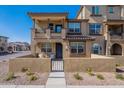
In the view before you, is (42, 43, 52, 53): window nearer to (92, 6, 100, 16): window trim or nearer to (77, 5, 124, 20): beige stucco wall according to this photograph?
(77, 5, 124, 20): beige stucco wall

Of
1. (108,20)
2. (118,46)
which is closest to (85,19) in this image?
(108,20)

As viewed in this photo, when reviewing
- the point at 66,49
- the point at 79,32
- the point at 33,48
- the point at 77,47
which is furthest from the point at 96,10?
the point at 33,48

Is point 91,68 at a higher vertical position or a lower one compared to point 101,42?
lower

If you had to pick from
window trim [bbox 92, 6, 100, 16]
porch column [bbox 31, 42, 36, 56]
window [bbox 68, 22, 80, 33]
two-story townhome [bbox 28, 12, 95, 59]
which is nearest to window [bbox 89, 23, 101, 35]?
two-story townhome [bbox 28, 12, 95, 59]

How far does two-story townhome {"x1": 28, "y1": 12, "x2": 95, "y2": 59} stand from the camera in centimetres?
1964

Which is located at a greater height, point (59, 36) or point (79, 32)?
point (79, 32)

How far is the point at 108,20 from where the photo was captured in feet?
70.4

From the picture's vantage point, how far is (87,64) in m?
12.1

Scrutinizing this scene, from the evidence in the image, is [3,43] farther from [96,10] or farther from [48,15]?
→ [96,10]

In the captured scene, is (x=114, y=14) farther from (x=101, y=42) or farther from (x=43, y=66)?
(x=43, y=66)

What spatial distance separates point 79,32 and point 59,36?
3.25 metres

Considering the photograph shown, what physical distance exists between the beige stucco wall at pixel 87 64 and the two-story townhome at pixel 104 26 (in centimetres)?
987
